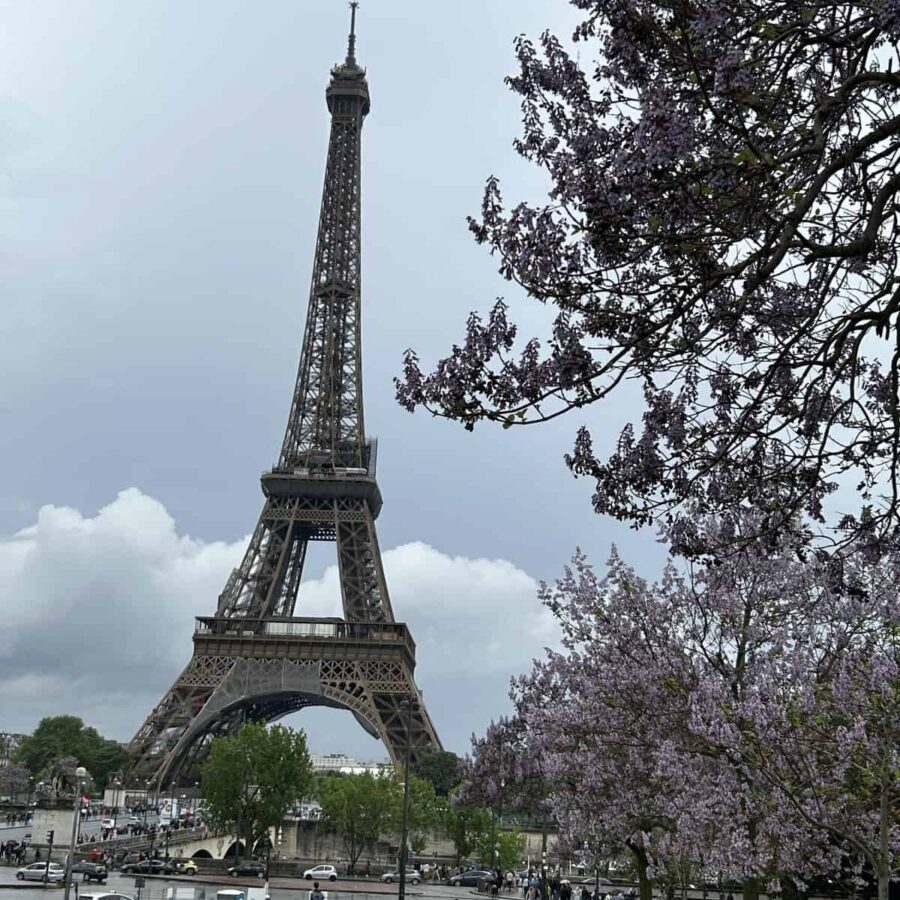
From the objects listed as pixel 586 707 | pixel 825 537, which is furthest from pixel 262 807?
pixel 825 537

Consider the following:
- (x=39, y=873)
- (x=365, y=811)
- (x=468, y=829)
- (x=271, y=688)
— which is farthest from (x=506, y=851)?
(x=39, y=873)

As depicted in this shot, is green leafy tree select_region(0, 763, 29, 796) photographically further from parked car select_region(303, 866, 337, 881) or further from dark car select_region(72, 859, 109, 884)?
dark car select_region(72, 859, 109, 884)

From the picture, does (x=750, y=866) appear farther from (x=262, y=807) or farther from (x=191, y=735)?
(x=191, y=735)

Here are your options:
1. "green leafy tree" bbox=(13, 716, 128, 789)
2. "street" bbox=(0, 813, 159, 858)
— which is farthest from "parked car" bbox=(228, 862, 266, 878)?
"green leafy tree" bbox=(13, 716, 128, 789)

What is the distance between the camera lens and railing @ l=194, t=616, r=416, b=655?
83.6m

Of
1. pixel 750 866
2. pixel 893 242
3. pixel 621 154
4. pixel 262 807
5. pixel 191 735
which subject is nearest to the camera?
pixel 621 154

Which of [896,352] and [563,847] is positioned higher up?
[896,352]

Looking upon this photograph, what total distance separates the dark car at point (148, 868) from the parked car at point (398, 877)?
13.8 meters

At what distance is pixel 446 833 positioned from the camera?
8906 cm

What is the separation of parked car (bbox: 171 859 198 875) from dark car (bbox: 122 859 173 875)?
2.26 feet

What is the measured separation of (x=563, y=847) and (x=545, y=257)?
107 ft

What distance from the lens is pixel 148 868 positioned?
198 ft

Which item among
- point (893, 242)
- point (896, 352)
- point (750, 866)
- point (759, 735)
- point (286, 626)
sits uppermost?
point (286, 626)

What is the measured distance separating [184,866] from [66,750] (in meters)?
90.0
